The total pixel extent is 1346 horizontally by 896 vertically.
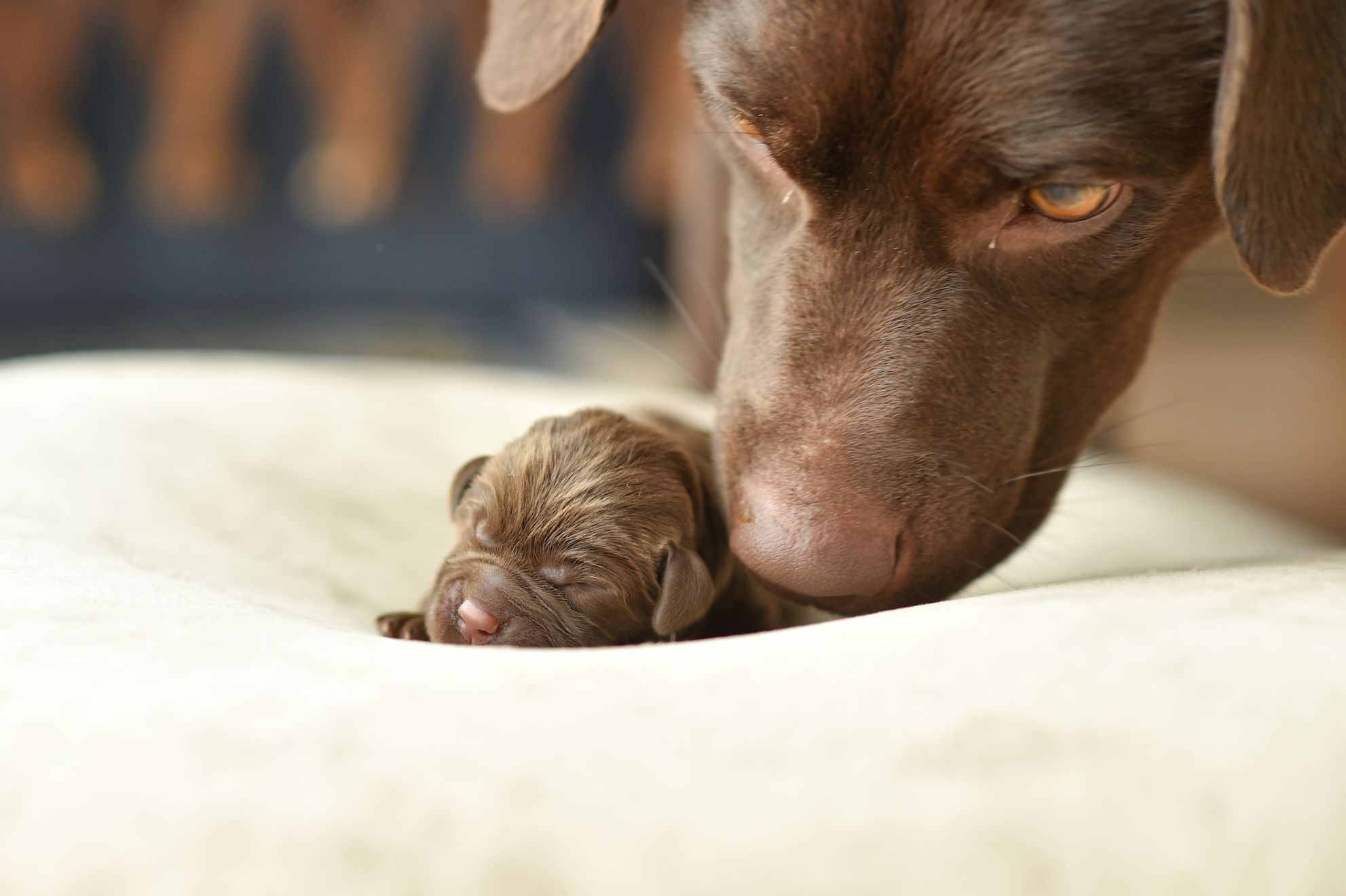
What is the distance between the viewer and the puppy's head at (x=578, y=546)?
4.54ft

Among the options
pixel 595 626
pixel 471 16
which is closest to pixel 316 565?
pixel 595 626

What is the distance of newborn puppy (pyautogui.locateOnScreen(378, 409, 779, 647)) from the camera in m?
1.39

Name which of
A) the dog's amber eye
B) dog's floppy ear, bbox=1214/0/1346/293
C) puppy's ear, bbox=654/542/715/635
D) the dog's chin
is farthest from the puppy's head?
dog's floppy ear, bbox=1214/0/1346/293

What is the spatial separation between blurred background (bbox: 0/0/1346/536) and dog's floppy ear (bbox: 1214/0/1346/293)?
2.59 metres

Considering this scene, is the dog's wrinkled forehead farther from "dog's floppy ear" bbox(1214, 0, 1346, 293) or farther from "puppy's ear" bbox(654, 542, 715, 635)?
"puppy's ear" bbox(654, 542, 715, 635)

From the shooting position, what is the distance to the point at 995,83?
128 cm

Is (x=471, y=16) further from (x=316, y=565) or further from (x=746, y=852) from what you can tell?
(x=746, y=852)

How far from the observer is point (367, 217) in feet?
17.1

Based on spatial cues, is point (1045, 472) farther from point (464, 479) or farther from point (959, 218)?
point (464, 479)

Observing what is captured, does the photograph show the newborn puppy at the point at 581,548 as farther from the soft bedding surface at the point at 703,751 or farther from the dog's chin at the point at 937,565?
the soft bedding surface at the point at 703,751

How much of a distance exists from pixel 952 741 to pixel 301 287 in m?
4.83

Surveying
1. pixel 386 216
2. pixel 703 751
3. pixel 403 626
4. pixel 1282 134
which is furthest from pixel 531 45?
pixel 386 216

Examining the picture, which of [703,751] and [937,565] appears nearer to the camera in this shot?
[703,751]

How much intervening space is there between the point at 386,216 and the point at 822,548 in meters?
4.26
